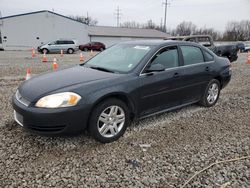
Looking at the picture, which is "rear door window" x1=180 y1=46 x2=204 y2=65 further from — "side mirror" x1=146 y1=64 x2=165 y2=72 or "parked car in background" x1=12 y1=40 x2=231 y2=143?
"side mirror" x1=146 y1=64 x2=165 y2=72

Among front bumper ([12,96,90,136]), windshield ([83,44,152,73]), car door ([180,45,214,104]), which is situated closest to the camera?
front bumper ([12,96,90,136])

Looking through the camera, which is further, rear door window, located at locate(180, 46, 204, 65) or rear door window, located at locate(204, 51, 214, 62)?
rear door window, located at locate(204, 51, 214, 62)

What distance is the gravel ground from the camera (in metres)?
2.53

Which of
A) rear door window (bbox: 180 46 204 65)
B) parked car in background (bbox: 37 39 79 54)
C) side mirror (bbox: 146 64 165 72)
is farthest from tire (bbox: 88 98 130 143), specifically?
parked car in background (bbox: 37 39 79 54)

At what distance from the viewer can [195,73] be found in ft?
14.3

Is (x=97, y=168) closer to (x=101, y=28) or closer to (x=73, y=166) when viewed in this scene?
(x=73, y=166)

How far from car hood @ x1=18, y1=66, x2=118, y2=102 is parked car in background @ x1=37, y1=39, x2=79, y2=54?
70.4 ft

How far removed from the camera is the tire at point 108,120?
3080mm

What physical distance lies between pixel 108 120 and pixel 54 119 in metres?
0.81

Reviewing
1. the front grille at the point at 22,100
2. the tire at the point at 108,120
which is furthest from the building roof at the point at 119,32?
the tire at the point at 108,120

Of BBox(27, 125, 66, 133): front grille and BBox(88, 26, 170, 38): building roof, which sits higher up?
BBox(88, 26, 170, 38): building roof

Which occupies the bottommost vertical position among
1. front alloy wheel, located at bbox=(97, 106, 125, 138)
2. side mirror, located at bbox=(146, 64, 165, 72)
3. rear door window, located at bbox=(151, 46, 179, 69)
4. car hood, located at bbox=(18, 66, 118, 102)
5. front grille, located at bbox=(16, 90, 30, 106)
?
front alloy wheel, located at bbox=(97, 106, 125, 138)

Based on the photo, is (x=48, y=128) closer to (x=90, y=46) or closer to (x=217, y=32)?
(x=90, y=46)

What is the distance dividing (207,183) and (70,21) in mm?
36596
